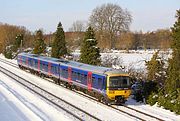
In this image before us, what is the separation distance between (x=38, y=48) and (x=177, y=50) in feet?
140

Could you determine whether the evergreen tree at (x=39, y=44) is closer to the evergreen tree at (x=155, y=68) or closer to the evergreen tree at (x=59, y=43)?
the evergreen tree at (x=59, y=43)

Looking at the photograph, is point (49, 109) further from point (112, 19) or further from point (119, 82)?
point (112, 19)

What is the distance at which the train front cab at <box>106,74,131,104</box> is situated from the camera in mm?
22672

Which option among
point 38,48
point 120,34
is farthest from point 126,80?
point 120,34

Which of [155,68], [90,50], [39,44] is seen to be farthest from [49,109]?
[39,44]

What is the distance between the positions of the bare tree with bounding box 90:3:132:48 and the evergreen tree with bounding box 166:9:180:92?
69550 mm

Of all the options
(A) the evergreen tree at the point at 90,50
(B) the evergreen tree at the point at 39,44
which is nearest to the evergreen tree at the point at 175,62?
(A) the evergreen tree at the point at 90,50

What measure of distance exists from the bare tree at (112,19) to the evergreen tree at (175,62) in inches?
2738

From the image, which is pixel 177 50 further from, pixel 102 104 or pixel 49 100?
pixel 49 100

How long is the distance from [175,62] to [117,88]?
3.90m

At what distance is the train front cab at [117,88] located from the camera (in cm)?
2267

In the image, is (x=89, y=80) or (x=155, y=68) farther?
(x=155, y=68)

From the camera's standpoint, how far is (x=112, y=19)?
3706 inches

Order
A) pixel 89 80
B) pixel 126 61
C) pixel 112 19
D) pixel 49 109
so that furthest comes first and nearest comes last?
pixel 112 19 → pixel 126 61 → pixel 89 80 → pixel 49 109
